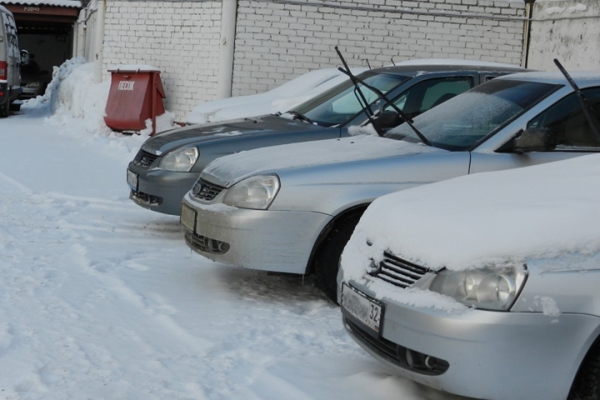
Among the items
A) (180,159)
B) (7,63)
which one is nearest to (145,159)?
(180,159)

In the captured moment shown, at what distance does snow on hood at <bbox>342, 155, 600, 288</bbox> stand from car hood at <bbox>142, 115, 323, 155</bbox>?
294 cm

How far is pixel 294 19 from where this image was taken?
16312 mm

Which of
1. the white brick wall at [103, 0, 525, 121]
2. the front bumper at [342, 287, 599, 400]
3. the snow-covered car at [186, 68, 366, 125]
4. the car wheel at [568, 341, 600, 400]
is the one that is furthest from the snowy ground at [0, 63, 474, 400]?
the white brick wall at [103, 0, 525, 121]

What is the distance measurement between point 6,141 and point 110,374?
11201 millimetres

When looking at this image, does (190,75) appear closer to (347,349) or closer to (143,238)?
(143,238)

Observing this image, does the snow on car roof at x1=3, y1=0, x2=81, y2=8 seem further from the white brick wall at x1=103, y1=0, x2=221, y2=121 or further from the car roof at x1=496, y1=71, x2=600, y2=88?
the car roof at x1=496, y1=71, x2=600, y2=88

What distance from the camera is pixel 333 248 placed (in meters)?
5.38

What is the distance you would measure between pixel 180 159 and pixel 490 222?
3830mm

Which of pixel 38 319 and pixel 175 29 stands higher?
pixel 175 29

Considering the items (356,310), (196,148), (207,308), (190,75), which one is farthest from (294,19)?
(356,310)

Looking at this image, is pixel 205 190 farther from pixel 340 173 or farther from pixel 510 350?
pixel 510 350

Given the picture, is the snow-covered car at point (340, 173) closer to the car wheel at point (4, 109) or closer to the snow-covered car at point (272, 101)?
the snow-covered car at point (272, 101)

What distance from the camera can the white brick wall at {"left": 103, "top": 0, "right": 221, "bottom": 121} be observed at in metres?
16.6

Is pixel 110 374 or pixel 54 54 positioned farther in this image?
pixel 54 54
